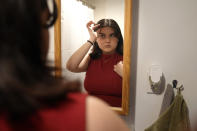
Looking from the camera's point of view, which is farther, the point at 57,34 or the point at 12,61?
the point at 57,34

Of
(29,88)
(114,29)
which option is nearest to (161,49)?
(114,29)

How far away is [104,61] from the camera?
103 cm

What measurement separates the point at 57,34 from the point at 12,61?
2.64 feet

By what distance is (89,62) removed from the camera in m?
1.07

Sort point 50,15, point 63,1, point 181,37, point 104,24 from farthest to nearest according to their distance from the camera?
point 63,1, point 104,24, point 181,37, point 50,15

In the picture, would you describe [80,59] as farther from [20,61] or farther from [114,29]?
[20,61]

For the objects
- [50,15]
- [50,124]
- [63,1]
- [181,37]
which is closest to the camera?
[50,124]

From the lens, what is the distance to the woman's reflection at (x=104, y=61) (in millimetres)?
992

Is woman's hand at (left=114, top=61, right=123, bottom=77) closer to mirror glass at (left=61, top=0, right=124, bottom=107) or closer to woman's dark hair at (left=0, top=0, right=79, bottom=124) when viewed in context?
mirror glass at (left=61, top=0, right=124, bottom=107)

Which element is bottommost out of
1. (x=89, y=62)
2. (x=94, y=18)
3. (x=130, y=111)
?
(x=130, y=111)

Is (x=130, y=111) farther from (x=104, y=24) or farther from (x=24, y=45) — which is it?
(x=24, y=45)

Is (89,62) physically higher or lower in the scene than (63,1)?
lower

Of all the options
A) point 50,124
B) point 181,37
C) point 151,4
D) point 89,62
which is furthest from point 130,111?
point 50,124

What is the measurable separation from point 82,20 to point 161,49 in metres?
0.49
